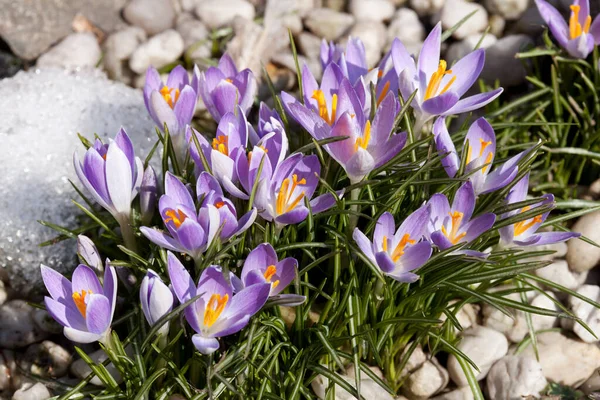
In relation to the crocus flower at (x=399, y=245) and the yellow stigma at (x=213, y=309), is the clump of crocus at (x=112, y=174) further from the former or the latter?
the crocus flower at (x=399, y=245)

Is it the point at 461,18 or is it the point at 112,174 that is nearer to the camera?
the point at 112,174

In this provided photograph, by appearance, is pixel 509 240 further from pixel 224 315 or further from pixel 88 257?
pixel 88 257

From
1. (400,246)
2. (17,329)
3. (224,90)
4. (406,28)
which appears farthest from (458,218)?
(406,28)

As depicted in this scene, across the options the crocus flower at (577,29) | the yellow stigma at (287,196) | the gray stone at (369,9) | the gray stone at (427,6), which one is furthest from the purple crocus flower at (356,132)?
the gray stone at (427,6)

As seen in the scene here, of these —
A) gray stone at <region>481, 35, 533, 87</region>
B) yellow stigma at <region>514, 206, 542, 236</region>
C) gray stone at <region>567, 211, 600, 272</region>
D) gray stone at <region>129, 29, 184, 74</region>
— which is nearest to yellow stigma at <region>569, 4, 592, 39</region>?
gray stone at <region>481, 35, 533, 87</region>

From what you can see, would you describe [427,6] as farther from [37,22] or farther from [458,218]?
[458,218]

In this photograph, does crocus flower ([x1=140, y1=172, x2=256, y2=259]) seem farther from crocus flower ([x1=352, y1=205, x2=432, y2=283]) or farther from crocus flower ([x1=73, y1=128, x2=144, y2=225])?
crocus flower ([x1=352, y1=205, x2=432, y2=283])
